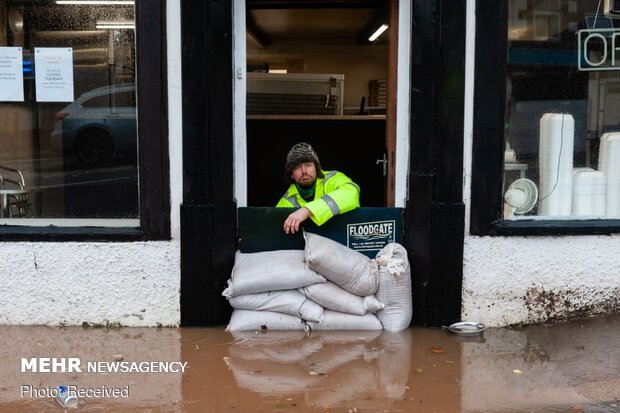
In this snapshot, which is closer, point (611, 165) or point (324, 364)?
point (324, 364)

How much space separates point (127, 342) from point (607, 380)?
3.15 meters

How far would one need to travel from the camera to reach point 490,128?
212 inches

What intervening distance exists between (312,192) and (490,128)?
1.41 meters

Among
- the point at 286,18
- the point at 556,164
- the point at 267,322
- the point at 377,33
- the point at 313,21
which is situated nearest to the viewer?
the point at 267,322

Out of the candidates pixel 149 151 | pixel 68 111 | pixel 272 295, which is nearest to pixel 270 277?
pixel 272 295

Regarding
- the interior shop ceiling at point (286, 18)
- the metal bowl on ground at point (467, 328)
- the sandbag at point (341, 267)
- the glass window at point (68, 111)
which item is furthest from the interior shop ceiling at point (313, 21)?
the metal bowl on ground at point (467, 328)

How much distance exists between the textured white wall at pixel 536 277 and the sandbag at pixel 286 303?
3.78 ft

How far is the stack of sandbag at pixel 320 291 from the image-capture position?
5.18 meters

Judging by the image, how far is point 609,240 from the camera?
18.4 feet

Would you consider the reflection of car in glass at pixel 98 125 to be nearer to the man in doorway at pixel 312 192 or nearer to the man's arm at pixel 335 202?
the man in doorway at pixel 312 192

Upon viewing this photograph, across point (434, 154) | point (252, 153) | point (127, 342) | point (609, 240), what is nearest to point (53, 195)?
point (127, 342)

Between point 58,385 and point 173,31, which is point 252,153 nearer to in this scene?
point 173,31

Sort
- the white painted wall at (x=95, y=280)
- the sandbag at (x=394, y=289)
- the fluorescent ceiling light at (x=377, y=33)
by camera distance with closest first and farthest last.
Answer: the sandbag at (x=394, y=289) → the white painted wall at (x=95, y=280) → the fluorescent ceiling light at (x=377, y=33)

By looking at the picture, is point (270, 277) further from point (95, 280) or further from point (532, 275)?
point (532, 275)
